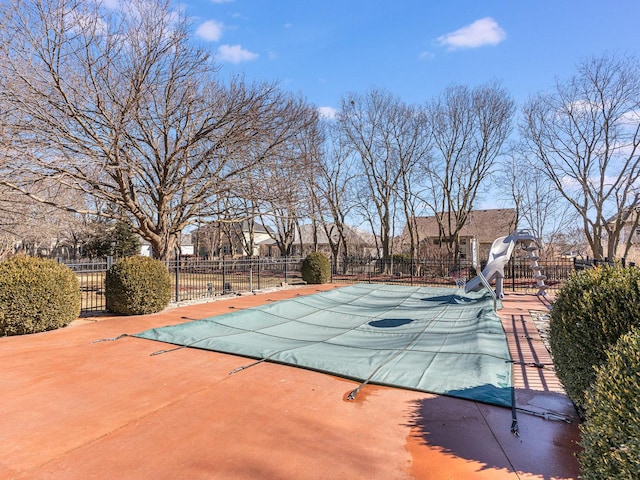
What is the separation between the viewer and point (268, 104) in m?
11.5

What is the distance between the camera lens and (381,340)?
6.28 m

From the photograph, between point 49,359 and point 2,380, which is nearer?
point 2,380

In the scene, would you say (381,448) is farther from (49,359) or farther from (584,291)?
(49,359)

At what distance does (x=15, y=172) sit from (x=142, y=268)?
3.78 metres

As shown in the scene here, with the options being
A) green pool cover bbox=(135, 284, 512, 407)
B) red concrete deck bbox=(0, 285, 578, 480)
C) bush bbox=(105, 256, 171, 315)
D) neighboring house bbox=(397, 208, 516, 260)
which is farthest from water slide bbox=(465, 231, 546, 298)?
neighboring house bbox=(397, 208, 516, 260)

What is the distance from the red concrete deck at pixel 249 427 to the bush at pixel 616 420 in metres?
0.96

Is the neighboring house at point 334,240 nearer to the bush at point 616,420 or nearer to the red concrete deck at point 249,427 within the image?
Answer: the red concrete deck at point 249,427

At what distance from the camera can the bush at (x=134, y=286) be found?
838cm

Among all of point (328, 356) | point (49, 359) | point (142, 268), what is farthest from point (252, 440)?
point (142, 268)


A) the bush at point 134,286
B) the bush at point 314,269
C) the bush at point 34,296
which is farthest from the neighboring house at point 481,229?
the bush at point 34,296

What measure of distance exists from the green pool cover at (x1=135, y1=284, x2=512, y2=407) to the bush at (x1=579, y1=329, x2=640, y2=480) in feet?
6.65

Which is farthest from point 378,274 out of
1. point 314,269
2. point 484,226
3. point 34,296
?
point 484,226

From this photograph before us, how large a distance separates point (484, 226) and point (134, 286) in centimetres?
3626

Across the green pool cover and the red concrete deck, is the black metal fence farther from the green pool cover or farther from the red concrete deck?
the red concrete deck
